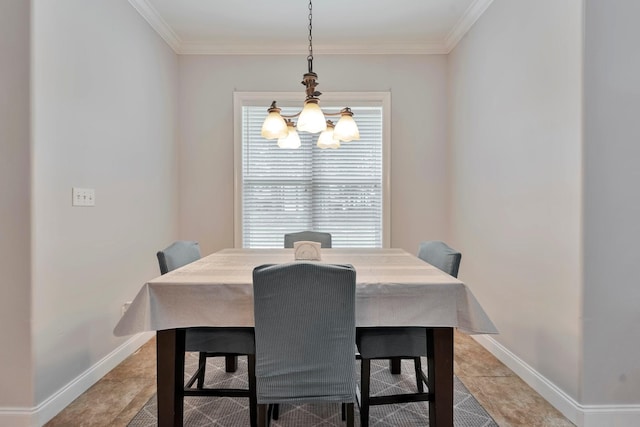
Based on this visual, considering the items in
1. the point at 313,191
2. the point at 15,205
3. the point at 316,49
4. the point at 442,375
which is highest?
the point at 316,49

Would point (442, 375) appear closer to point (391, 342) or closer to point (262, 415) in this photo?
point (391, 342)

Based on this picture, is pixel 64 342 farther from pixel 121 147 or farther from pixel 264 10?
pixel 264 10

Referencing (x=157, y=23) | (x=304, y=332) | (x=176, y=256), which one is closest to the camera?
(x=304, y=332)

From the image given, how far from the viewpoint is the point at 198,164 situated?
12.2ft

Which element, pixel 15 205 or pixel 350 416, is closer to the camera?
pixel 350 416

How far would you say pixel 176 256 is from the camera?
2098 millimetres

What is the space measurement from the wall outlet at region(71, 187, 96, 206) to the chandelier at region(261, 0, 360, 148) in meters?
1.16

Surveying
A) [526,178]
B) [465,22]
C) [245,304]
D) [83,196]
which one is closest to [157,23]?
[83,196]

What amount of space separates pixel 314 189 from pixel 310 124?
193 cm

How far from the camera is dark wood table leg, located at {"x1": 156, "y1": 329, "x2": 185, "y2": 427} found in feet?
5.25

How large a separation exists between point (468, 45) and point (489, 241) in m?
1.76

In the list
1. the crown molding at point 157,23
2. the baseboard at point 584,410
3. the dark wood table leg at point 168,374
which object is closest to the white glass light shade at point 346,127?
the dark wood table leg at point 168,374

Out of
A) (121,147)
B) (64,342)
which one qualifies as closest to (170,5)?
(121,147)

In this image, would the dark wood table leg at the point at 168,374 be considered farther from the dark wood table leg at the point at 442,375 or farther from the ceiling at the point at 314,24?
the ceiling at the point at 314,24
